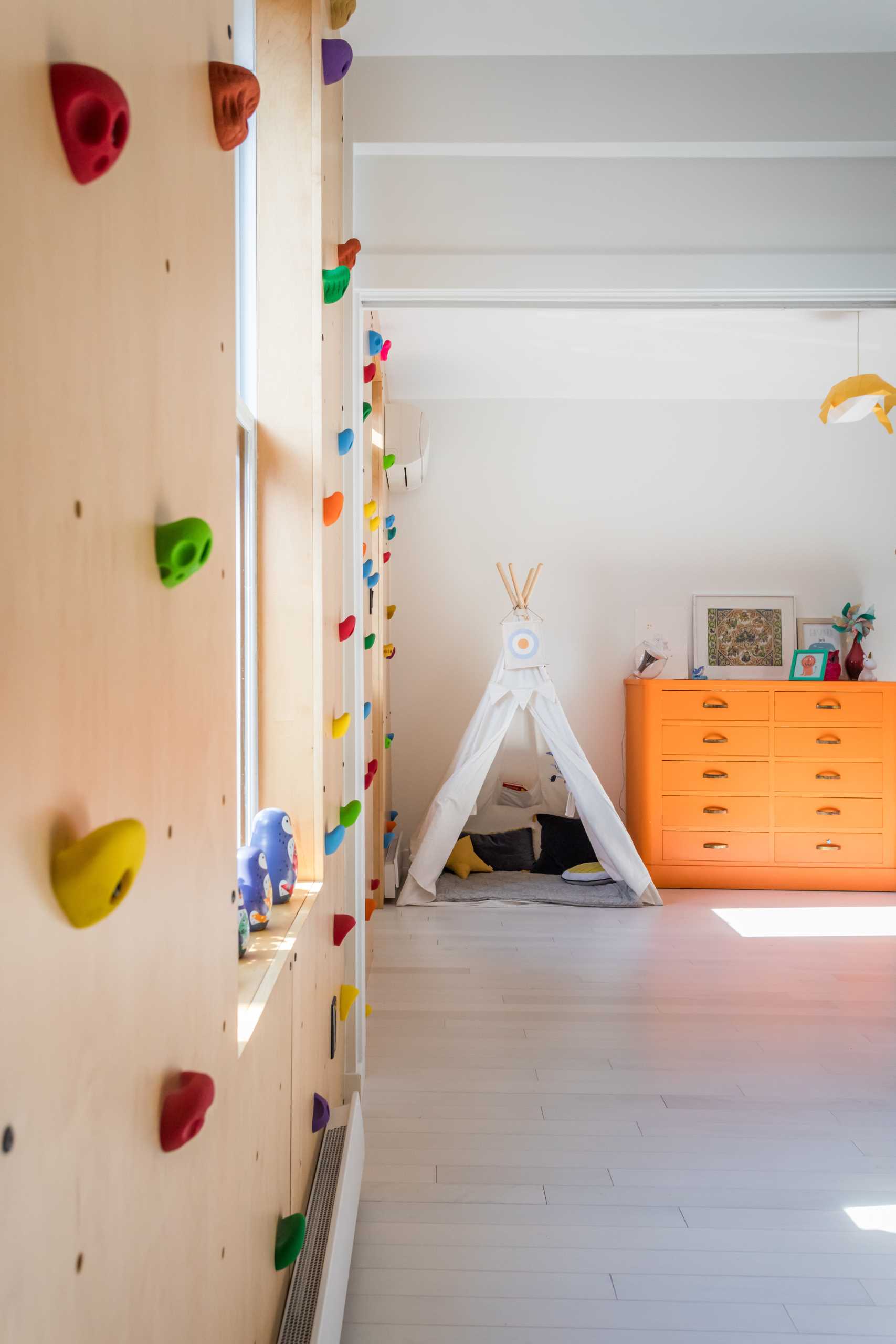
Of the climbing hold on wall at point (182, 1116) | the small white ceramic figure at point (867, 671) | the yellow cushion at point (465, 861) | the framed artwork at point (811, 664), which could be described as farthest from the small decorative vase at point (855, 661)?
the climbing hold on wall at point (182, 1116)

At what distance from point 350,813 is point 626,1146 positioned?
1.03 metres

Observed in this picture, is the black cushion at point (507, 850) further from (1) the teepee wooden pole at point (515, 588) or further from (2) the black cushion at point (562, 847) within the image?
(1) the teepee wooden pole at point (515, 588)

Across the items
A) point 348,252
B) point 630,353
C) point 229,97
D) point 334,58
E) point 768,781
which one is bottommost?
point 768,781

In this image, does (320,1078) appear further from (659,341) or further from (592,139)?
(659,341)

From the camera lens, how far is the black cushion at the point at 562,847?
4.68 metres

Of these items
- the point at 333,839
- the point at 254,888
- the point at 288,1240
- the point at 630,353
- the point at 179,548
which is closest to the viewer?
the point at 179,548

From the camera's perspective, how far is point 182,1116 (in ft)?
→ 2.26

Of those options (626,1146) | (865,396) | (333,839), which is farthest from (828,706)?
(333,839)

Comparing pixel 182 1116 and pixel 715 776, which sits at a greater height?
pixel 182 1116

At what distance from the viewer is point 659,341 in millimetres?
4176

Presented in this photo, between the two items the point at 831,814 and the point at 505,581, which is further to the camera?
the point at 505,581

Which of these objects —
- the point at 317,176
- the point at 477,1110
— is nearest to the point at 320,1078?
the point at 477,1110

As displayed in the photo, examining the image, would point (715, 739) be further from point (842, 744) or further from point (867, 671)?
point (867, 671)

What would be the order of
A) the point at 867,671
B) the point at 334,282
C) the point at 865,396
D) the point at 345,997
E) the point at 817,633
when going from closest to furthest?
the point at 334,282, the point at 345,997, the point at 865,396, the point at 867,671, the point at 817,633
